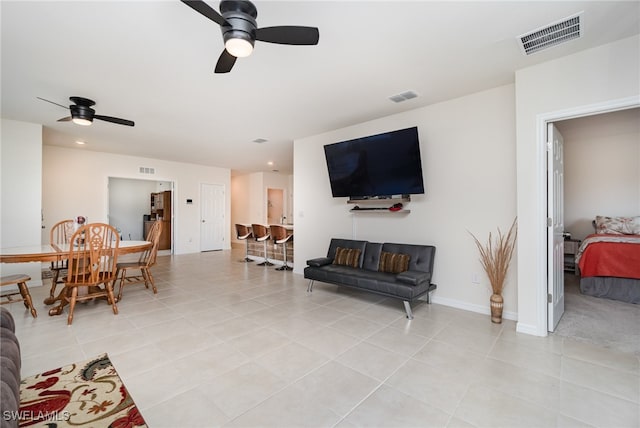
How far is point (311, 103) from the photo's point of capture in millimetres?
3832

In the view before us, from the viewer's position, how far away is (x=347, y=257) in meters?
4.40

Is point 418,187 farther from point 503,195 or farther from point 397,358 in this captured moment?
point 397,358

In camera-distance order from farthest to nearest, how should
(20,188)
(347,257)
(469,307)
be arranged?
(20,188) → (347,257) → (469,307)

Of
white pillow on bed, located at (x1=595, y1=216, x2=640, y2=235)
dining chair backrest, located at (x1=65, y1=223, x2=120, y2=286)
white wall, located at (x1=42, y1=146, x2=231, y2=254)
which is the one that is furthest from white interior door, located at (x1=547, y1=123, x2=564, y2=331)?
white wall, located at (x1=42, y1=146, x2=231, y2=254)

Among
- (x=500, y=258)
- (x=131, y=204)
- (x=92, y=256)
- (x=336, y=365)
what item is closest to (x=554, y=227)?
(x=500, y=258)

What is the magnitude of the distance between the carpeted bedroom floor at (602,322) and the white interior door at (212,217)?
337 inches

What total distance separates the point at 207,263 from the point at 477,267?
587cm

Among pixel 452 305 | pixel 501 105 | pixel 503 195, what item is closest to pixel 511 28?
pixel 501 105

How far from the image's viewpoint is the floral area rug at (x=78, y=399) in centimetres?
167

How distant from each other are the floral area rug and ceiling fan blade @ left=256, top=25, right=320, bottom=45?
255 cm

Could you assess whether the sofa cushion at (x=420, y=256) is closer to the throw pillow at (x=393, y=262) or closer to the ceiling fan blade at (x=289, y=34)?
the throw pillow at (x=393, y=262)

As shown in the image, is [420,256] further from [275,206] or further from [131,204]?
[131,204]

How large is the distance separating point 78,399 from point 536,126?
14.6 ft

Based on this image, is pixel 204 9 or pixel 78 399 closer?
pixel 204 9
